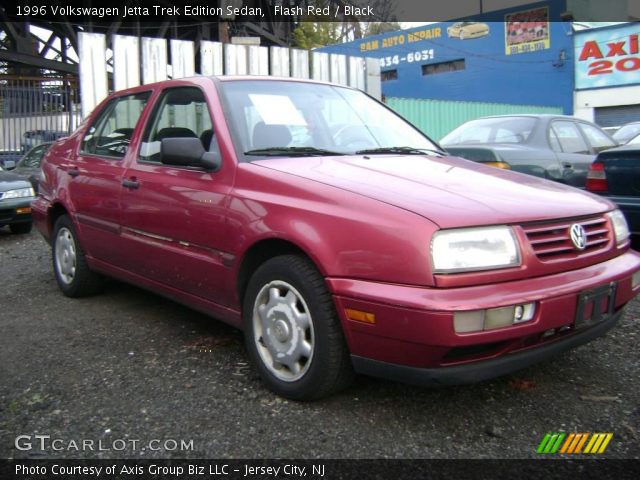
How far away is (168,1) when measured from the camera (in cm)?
1872

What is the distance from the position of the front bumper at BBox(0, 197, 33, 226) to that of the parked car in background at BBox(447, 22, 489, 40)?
Answer: 19.7 m

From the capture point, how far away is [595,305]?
255 cm

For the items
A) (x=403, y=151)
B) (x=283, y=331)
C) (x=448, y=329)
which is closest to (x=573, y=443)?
(x=448, y=329)

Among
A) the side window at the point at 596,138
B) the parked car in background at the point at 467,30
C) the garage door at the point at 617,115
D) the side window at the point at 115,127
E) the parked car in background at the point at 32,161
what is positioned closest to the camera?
the side window at the point at 115,127

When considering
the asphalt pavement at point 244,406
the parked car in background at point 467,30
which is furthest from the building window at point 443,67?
the asphalt pavement at point 244,406

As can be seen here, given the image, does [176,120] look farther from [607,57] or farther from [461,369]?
[607,57]

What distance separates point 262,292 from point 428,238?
0.94 m

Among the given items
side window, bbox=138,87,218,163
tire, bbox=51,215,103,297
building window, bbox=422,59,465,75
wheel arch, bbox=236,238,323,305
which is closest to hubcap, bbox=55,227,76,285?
tire, bbox=51,215,103,297

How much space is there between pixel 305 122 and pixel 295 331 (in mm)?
1345

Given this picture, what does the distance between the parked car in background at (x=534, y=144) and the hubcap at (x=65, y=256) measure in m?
3.88

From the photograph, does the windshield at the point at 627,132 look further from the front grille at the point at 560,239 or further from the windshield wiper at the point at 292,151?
the windshield wiper at the point at 292,151

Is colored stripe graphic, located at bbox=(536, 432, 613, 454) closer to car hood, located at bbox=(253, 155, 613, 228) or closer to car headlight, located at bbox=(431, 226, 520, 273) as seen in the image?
car headlight, located at bbox=(431, 226, 520, 273)

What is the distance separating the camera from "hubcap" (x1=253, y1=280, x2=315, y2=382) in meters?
2.68

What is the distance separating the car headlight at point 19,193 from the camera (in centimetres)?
813
